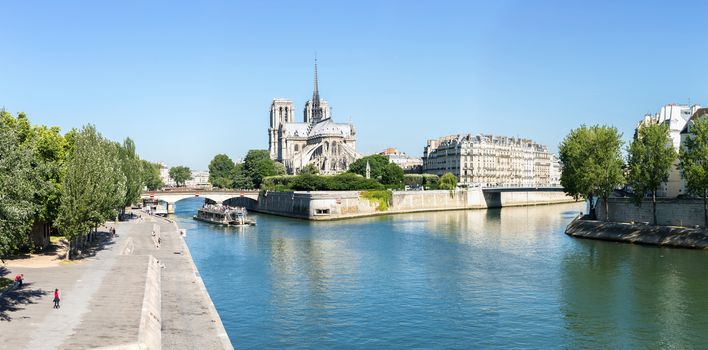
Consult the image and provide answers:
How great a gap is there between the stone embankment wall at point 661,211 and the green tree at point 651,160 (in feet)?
5.24

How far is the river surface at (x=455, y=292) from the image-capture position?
25.3 meters

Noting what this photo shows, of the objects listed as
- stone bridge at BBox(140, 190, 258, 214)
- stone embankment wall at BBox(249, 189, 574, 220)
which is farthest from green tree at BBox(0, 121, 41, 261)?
stone bridge at BBox(140, 190, 258, 214)

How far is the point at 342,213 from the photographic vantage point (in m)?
87.6

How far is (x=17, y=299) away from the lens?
23.9m

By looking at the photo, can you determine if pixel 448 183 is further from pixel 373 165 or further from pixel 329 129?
pixel 329 129

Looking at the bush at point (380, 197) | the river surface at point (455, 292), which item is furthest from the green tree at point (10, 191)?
the bush at point (380, 197)

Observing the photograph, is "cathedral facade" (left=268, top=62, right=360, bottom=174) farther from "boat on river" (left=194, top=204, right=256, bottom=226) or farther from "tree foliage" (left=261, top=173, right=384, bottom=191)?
"boat on river" (left=194, top=204, right=256, bottom=226)

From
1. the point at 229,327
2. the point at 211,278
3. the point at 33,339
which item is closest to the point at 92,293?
the point at 229,327

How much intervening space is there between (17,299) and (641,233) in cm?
4432

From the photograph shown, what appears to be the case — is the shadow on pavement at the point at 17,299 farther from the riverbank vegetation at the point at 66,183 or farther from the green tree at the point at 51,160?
the green tree at the point at 51,160

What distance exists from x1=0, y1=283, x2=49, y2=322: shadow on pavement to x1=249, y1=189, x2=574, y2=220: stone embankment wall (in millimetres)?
59292

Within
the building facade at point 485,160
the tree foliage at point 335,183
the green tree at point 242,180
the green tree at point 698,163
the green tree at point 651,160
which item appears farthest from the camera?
the green tree at point 242,180

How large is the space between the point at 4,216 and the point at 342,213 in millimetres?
Answer: 67421

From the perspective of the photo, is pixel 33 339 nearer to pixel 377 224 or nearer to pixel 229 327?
pixel 229 327
